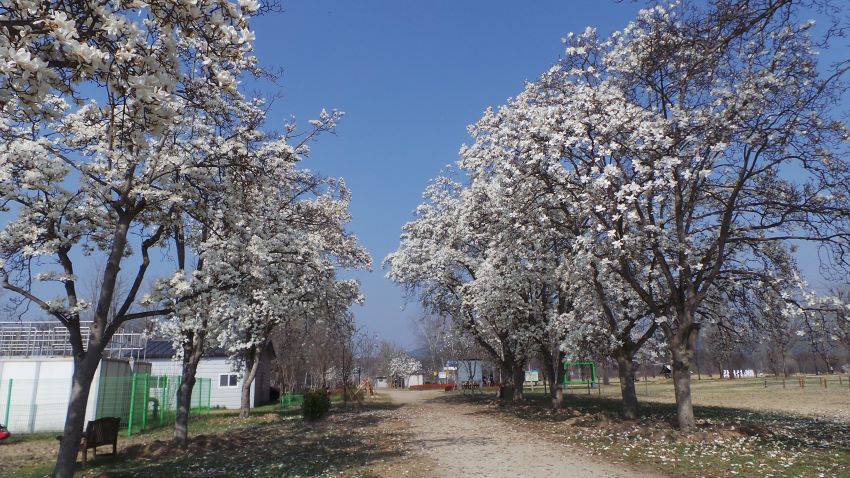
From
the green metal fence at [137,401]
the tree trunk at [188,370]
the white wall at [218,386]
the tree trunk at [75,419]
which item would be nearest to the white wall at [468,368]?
the white wall at [218,386]

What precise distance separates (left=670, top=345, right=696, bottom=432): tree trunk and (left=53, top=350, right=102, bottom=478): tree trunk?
41.1 ft

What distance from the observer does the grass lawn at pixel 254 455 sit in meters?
10.9

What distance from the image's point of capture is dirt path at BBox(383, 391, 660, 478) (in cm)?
978

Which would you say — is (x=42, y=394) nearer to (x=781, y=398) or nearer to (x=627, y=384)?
(x=627, y=384)

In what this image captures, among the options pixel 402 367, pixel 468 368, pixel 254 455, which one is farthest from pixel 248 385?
pixel 402 367

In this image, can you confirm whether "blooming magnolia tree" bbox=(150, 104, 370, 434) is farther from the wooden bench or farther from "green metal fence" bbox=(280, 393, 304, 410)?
"green metal fence" bbox=(280, 393, 304, 410)

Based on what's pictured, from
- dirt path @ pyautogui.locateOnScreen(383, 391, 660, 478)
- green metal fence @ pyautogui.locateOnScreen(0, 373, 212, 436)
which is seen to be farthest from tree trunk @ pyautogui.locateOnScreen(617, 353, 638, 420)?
green metal fence @ pyautogui.locateOnScreen(0, 373, 212, 436)

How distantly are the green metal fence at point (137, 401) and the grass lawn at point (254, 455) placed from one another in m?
2.26

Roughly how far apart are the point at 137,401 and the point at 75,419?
50.3 feet

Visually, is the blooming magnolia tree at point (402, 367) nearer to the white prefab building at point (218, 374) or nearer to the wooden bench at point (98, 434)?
the white prefab building at point (218, 374)

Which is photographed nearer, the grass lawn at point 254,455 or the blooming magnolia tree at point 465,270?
the grass lawn at point 254,455

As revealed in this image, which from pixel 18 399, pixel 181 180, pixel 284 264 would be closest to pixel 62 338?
pixel 18 399

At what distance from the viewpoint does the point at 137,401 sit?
22.9m

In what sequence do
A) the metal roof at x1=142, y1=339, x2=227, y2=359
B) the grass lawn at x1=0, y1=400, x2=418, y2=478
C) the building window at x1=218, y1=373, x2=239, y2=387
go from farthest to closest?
the metal roof at x1=142, y1=339, x2=227, y2=359, the building window at x1=218, y1=373, x2=239, y2=387, the grass lawn at x1=0, y1=400, x2=418, y2=478
